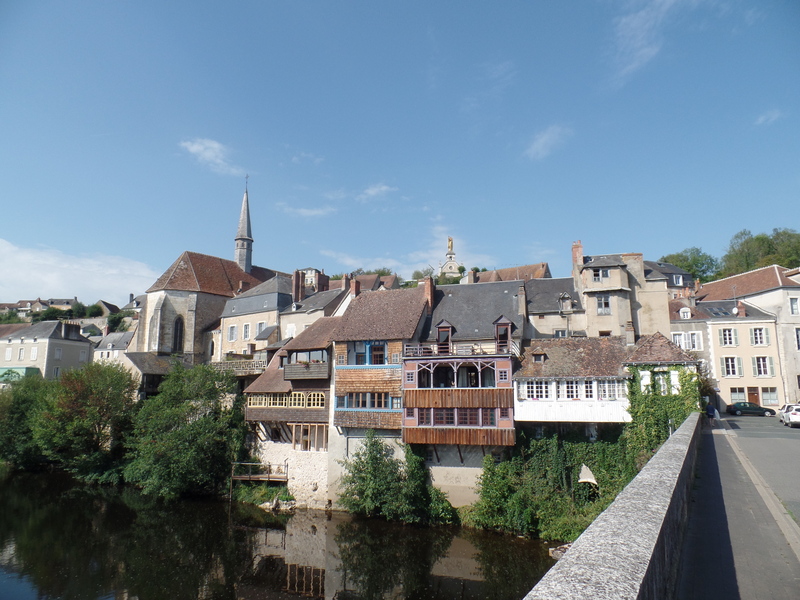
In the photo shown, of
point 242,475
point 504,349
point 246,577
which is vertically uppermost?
point 504,349

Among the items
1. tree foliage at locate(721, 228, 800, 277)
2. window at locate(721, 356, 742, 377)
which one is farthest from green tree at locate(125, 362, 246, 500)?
tree foliage at locate(721, 228, 800, 277)

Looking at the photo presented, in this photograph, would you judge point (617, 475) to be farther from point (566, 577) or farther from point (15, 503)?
point (15, 503)

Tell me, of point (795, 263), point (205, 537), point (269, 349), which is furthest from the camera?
point (795, 263)

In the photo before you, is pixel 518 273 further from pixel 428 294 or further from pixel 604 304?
pixel 428 294

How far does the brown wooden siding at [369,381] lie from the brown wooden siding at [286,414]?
8.02ft

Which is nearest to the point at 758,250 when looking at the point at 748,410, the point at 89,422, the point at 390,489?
the point at 748,410

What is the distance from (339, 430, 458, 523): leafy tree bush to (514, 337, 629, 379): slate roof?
7001mm

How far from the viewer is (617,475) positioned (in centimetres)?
2362

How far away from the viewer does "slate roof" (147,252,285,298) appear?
53375mm

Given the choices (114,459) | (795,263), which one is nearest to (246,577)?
(114,459)

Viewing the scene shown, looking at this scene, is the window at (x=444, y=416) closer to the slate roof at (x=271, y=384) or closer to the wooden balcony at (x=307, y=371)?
the wooden balcony at (x=307, y=371)

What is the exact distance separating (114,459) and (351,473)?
2167 cm

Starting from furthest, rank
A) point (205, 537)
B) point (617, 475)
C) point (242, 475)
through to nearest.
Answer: point (242, 475), point (205, 537), point (617, 475)

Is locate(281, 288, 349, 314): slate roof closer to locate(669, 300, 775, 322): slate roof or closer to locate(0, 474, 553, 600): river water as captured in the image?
locate(0, 474, 553, 600): river water
